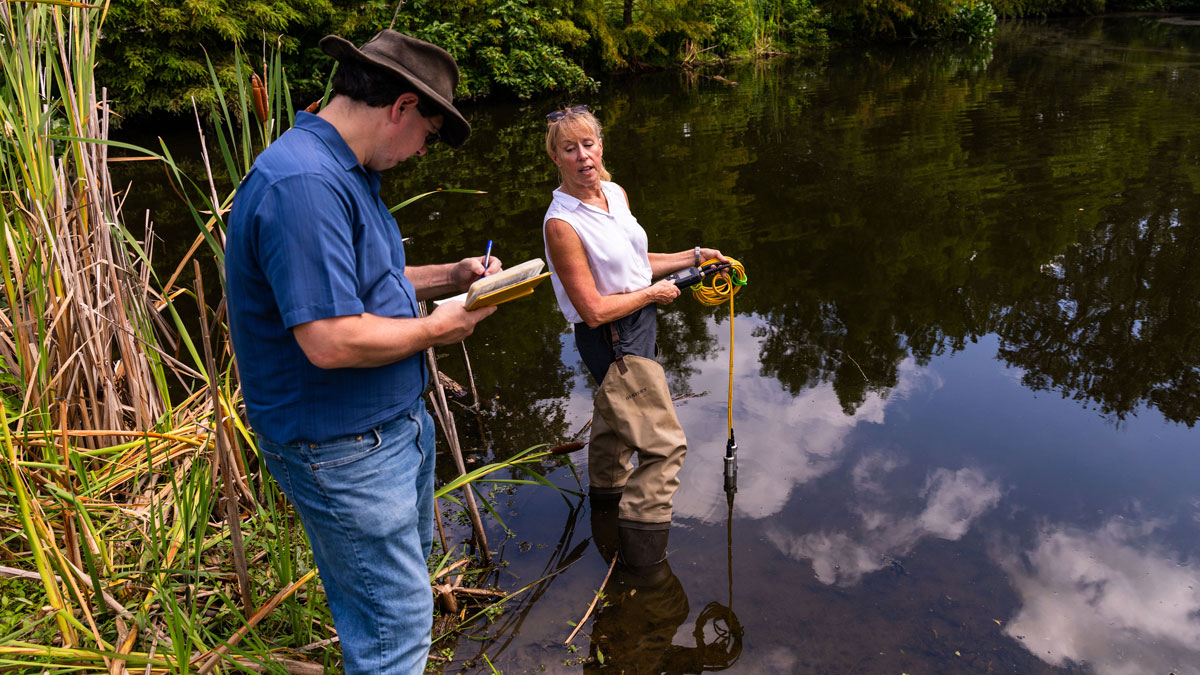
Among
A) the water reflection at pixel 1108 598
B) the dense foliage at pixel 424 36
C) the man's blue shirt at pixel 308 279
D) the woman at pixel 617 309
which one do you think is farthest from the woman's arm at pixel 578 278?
the dense foliage at pixel 424 36

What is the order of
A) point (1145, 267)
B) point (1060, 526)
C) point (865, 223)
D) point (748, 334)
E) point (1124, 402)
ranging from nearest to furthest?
1. point (1060, 526)
2. point (1124, 402)
3. point (748, 334)
4. point (1145, 267)
5. point (865, 223)

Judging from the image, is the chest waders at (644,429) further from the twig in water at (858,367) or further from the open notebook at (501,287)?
the twig in water at (858,367)

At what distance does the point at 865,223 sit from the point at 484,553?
5.70 m

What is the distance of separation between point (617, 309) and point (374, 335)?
4.83 feet

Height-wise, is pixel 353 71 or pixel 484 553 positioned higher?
pixel 353 71

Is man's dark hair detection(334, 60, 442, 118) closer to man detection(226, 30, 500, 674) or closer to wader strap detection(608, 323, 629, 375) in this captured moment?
man detection(226, 30, 500, 674)

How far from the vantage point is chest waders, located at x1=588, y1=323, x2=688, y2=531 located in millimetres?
3170

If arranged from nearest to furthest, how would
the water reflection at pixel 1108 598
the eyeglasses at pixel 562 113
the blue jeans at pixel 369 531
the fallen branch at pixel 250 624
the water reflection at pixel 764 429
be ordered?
the blue jeans at pixel 369 531 → the fallen branch at pixel 250 624 → the water reflection at pixel 1108 598 → the eyeglasses at pixel 562 113 → the water reflection at pixel 764 429

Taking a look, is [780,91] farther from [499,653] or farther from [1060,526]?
[499,653]

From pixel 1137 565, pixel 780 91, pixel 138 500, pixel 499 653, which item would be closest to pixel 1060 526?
pixel 1137 565

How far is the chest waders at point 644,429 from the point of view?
10.4 feet

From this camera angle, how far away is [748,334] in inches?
222

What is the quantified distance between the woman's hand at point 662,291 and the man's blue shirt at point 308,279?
1310 millimetres

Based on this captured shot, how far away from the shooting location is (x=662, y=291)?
317 cm
